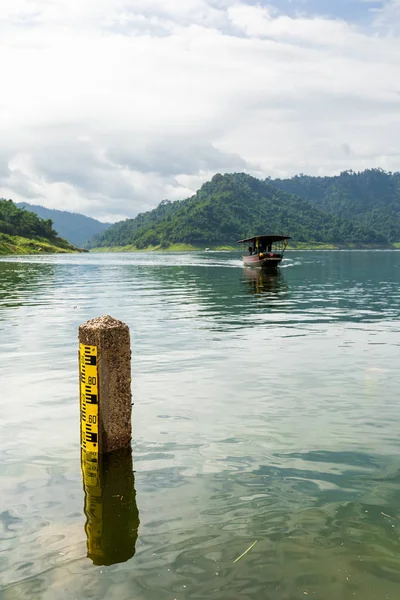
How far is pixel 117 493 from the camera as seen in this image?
7.66 metres

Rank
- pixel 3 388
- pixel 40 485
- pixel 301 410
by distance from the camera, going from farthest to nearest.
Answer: pixel 3 388, pixel 301 410, pixel 40 485

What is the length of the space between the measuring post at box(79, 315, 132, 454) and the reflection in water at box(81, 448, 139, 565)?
0.25m

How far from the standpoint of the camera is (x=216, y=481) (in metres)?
8.11

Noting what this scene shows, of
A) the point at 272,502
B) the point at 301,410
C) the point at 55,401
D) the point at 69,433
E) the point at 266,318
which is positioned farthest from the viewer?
the point at 266,318

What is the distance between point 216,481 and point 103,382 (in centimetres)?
233

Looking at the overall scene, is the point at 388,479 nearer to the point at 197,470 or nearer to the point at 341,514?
the point at 341,514

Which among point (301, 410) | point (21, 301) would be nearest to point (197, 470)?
point (301, 410)

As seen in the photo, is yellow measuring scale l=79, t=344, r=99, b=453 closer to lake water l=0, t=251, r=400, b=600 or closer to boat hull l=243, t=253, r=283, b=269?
lake water l=0, t=251, r=400, b=600

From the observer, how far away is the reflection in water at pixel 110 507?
6.24 metres

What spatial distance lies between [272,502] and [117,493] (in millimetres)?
2240

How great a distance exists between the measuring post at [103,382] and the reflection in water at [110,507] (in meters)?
0.25

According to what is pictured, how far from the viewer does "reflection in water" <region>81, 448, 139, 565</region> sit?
20.5ft

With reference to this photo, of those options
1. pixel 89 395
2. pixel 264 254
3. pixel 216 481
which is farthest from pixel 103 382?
pixel 264 254

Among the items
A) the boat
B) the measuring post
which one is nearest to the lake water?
the measuring post
